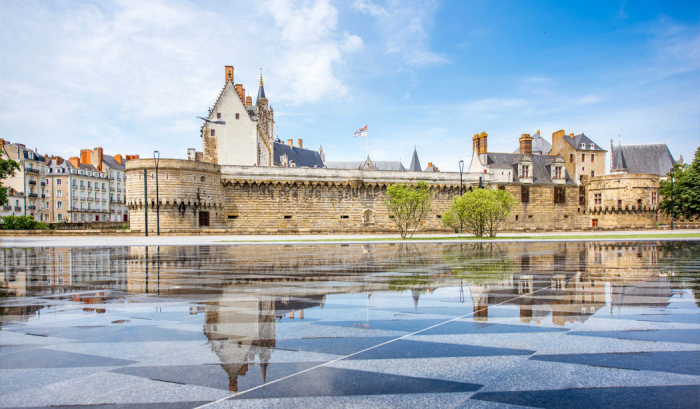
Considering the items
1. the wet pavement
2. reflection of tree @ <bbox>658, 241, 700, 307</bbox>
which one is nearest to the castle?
reflection of tree @ <bbox>658, 241, 700, 307</bbox>

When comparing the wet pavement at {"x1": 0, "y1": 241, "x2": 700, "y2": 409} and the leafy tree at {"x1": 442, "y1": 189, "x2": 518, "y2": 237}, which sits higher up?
the leafy tree at {"x1": 442, "y1": 189, "x2": 518, "y2": 237}

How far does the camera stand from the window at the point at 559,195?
50.9 metres

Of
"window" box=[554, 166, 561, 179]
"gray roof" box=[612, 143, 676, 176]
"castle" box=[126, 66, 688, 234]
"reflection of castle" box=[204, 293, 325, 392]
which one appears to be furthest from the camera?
"gray roof" box=[612, 143, 676, 176]

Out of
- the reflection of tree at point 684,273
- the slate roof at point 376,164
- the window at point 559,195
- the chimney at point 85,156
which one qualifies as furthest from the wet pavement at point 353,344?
the chimney at point 85,156

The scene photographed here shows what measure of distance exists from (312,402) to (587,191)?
57.5 metres

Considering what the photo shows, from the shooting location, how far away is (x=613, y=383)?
129 inches

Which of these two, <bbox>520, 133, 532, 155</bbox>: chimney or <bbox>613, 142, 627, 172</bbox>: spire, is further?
<bbox>613, 142, 627, 172</bbox>: spire

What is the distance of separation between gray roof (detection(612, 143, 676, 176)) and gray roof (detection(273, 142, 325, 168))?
44.1 meters

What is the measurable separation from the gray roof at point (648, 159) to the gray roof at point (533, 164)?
12.3 meters

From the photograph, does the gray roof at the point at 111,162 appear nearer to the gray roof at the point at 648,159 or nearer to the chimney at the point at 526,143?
the chimney at the point at 526,143

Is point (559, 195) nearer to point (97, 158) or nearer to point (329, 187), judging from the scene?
point (329, 187)

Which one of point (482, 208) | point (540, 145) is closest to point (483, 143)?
point (540, 145)

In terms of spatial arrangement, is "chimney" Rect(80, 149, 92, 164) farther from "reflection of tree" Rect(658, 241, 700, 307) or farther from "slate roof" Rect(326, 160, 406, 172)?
"reflection of tree" Rect(658, 241, 700, 307)

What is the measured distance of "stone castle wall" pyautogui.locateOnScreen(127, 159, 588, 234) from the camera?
36406mm
